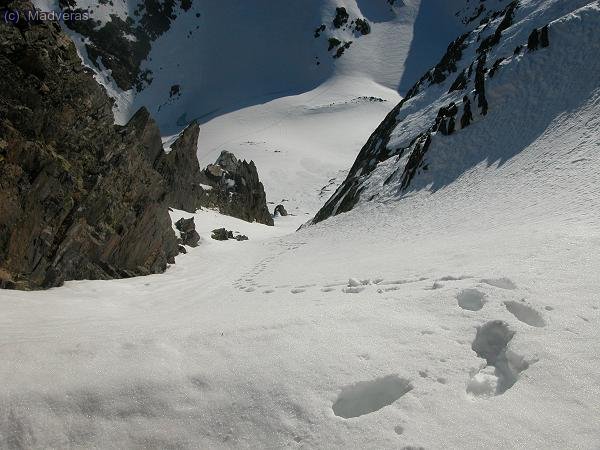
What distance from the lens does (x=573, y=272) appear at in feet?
19.6

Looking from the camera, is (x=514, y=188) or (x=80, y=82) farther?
(x=514, y=188)

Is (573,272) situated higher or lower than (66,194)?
lower

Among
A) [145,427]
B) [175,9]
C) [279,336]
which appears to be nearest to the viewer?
[145,427]

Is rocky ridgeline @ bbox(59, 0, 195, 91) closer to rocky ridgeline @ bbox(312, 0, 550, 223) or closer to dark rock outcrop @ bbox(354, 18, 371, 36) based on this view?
dark rock outcrop @ bbox(354, 18, 371, 36)

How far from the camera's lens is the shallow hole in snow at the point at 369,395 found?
3.88 meters

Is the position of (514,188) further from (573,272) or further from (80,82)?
(80,82)

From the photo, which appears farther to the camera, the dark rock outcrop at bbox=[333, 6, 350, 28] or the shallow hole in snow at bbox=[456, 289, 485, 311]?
the dark rock outcrop at bbox=[333, 6, 350, 28]

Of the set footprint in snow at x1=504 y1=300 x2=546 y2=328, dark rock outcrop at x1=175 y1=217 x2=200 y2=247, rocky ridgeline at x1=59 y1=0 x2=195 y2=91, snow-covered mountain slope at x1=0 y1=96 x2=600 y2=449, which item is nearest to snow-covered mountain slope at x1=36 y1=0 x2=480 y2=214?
rocky ridgeline at x1=59 y1=0 x2=195 y2=91

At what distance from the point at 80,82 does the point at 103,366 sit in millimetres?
8536

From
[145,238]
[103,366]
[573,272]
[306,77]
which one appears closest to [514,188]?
[573,272]

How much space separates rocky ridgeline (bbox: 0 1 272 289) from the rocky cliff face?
0.07ft

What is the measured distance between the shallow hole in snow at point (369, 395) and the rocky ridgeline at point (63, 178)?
6.82 meters

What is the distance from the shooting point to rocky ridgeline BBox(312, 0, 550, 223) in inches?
840

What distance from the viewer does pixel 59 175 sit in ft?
31.0
